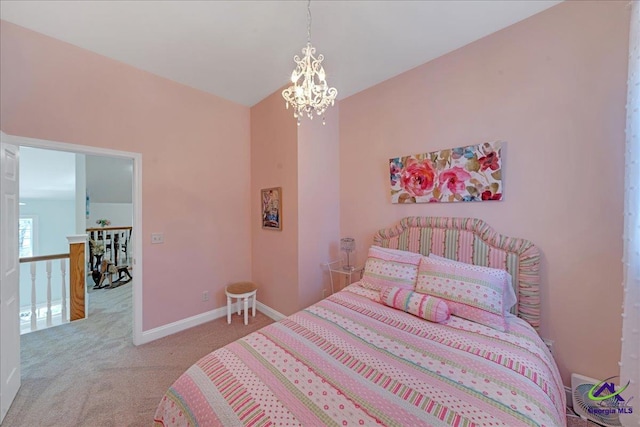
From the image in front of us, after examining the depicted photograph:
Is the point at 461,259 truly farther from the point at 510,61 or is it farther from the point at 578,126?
the point at 510,61

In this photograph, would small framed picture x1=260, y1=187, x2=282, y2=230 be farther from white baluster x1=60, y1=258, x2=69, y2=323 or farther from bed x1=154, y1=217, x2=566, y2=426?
white baluster x1=60, y1=258, x2=69, y2=323

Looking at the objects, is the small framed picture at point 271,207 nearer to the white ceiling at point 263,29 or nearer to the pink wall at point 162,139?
the pink wall at point 162,139

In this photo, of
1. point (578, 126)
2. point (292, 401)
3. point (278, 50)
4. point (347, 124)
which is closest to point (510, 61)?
point (578, 126)

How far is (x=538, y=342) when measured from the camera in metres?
1.53

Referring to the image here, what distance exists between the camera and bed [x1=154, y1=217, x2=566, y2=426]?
3.16ft

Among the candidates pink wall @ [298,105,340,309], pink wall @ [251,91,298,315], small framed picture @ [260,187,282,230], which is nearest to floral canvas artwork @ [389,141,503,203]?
pink wall @ [298,105,340,309]

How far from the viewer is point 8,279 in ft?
5.74

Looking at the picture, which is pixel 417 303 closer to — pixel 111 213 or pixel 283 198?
pixel 283 198

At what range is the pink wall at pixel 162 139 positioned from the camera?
2.01 m

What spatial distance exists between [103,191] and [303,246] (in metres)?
5.43
